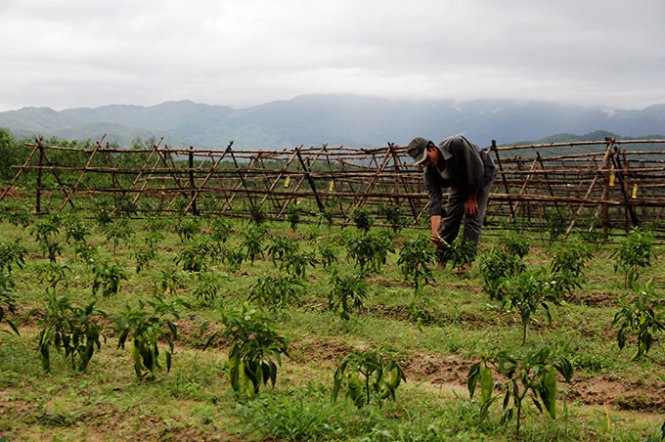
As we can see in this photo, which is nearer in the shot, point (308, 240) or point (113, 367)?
point (113, 367)

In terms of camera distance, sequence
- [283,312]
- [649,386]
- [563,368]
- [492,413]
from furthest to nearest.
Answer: [283,312], [649,386], [492,413], [563,368]

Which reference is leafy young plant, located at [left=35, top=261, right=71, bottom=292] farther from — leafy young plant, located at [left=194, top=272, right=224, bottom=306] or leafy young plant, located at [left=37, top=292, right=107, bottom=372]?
leafy young plant, located at [left=37, top=292, right=107, bottom=372]

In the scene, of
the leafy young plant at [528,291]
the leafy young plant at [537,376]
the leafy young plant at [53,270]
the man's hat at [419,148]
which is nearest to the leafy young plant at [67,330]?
the leafy young plant at [53,270]

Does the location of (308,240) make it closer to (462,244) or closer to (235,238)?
(235,238)

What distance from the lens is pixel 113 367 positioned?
4.54m

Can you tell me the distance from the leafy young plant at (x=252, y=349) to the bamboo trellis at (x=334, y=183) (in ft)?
30.9

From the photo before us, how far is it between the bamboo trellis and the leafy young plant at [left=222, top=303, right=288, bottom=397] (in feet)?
30.9

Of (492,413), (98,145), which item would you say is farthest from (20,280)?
(98,145)

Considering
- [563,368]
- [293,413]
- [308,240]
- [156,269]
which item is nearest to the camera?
[563,368]

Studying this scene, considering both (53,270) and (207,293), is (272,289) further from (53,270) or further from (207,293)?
(53,270)

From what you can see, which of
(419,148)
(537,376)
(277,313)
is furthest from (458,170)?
(537,376)

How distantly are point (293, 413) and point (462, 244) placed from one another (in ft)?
14.7

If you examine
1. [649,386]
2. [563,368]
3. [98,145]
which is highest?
[98,145]

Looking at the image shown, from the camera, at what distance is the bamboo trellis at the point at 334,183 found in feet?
42.8
